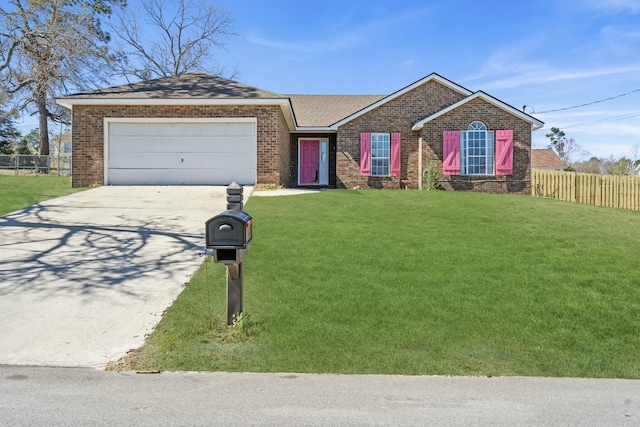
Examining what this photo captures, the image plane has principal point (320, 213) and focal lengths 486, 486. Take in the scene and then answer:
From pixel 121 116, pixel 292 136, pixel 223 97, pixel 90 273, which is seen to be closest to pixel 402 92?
pixel 292 136

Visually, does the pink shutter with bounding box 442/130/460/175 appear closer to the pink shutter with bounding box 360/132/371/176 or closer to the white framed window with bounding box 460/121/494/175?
the white framed window with bounding box 460/121/494/175

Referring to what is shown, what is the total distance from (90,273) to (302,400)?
473cm

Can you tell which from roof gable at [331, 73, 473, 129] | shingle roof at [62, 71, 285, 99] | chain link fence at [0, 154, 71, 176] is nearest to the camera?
shingle roof at [62, 71, 285, 99]

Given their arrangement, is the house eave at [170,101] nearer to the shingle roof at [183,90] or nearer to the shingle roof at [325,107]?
the shingle roof at [183,90]

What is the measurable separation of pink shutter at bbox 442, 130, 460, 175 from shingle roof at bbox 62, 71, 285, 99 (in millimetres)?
7395

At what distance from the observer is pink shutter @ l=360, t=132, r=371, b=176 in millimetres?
Answer: 20781

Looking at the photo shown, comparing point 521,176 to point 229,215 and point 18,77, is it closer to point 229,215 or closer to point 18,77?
point 229,215

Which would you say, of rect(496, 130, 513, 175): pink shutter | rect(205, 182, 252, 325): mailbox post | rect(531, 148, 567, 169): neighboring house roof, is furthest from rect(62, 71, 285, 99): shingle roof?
rect(531, 148, 567, 169): neighboring house roof

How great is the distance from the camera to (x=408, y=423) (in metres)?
3.40

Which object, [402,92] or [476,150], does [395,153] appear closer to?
→ [402,92]

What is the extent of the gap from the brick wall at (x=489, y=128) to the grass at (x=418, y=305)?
9.78 meters

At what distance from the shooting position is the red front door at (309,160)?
23.0 metres

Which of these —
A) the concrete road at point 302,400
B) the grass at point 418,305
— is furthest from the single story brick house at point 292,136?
the concrete road at point 302,400

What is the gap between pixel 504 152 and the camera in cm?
1973
